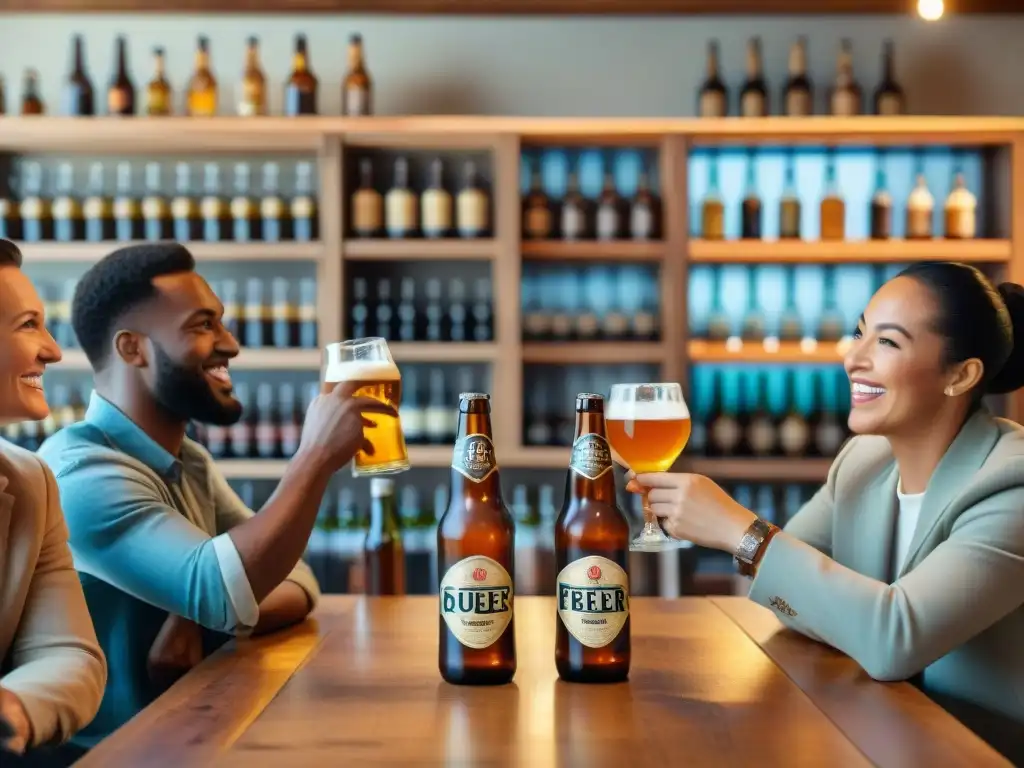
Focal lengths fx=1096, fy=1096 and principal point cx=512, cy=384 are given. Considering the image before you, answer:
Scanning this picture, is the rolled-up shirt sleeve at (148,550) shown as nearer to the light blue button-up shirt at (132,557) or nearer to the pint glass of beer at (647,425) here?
the light blue button-up shirt at (132,557)

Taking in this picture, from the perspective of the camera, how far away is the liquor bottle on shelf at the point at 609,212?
11.2 feet

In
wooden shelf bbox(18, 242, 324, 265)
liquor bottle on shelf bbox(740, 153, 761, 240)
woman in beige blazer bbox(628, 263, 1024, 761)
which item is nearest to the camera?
woman in beige blazer bbox(628, 263, 1024, 761)

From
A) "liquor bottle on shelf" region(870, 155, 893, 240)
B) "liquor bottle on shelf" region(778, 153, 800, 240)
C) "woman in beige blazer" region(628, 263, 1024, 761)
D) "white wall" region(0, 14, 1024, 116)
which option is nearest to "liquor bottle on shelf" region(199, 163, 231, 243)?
"white wall" region(0, 14, 1024, 116)

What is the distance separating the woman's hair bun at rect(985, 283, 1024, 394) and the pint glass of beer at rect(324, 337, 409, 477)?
30.6 inches

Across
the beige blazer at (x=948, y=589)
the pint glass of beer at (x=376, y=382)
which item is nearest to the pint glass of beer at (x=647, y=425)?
the beige blazer at (x=948, y=589)

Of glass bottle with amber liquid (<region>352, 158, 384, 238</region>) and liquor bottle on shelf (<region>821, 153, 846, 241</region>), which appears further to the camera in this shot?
liquor bottle on shelf (<region>821, 153, 846, 241</region>)

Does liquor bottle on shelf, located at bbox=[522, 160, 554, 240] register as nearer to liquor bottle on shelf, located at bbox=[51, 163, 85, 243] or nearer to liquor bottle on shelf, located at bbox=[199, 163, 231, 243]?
liquor bottle on shelf, located at bbox=[199, 163, 231, 243]

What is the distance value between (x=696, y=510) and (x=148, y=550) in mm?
697

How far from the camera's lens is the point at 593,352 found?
10.9 ft

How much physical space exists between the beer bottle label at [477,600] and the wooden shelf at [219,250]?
230cm

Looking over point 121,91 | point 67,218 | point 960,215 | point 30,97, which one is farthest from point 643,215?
point 30,97

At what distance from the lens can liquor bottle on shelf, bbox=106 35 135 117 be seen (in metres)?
3.38

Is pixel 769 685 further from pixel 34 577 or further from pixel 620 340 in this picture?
pixel 620 340

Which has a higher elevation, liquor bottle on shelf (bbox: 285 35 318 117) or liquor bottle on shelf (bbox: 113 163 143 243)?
liquor bottle on shelf (bbox: 285 35 318 117)
